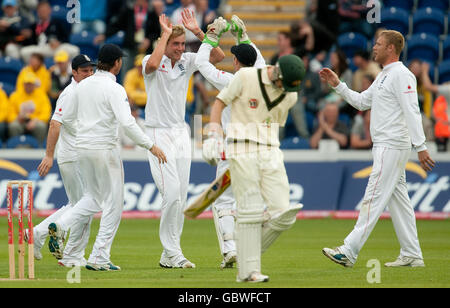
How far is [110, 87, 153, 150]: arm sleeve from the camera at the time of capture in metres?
10.5

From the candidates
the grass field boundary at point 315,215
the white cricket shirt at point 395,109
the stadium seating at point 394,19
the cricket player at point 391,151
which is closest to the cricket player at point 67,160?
the cricket player at point 391,151

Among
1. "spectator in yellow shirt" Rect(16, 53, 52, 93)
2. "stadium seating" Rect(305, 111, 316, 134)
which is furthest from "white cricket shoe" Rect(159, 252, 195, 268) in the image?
"spectator in yellow shirt" Rect(16, 53, 52, 93)

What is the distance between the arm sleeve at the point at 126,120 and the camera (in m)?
10.5

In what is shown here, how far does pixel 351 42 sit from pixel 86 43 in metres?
6.23

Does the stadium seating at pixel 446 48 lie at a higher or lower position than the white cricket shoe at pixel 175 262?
higher

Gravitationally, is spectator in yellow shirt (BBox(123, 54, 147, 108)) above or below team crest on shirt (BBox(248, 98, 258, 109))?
below

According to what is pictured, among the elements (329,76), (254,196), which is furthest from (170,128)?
(254,196)

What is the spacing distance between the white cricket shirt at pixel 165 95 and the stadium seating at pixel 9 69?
11106mm

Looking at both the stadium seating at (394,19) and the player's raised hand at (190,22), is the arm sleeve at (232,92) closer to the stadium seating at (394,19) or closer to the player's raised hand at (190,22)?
the player's raised hand at (190,22)

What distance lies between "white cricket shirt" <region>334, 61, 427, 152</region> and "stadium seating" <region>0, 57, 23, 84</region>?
1250 centimetres

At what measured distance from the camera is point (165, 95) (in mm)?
11438

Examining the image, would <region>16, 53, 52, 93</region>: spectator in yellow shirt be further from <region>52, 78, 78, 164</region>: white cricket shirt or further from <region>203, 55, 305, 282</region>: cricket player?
<region>203, 55, 305, 282</region>: cricket player

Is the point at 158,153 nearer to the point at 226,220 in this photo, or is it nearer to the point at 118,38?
the point at 226,220

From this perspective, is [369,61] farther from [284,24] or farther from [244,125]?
[244,125]
